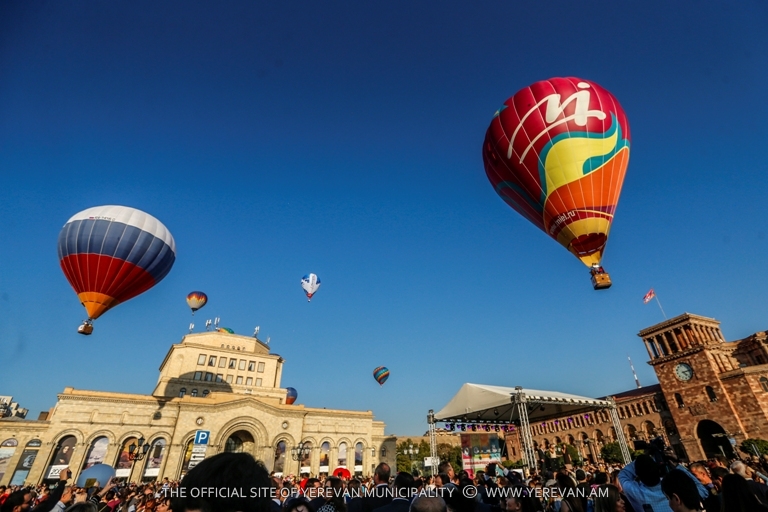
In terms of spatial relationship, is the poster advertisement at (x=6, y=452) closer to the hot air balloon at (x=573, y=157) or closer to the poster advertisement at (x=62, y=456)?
the poster advertisement at (x=62, y=456)

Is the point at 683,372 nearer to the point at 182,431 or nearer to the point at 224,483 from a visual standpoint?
the point at 224,483

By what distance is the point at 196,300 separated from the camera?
3872 centimetres

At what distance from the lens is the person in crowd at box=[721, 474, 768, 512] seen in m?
3.12

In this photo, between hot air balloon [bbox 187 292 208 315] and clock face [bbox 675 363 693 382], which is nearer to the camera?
clock face [bbox 675 363 693 382]

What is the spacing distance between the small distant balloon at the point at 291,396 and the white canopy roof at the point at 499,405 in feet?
110

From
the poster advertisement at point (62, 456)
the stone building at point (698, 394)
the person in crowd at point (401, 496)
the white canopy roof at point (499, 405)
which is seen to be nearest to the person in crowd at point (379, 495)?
the person in crowd at point (401, 496)

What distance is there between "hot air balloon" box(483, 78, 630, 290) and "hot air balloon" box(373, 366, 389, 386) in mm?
34785

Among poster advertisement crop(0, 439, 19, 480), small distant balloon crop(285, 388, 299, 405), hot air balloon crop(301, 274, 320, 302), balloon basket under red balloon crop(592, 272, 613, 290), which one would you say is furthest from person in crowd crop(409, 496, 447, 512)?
small distant balloon crop(285, 388, 299, 405)

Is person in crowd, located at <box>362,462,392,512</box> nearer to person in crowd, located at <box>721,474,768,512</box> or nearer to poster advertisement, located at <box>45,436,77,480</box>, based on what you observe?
person in crowd, located at <box>721,474,768,512</box>

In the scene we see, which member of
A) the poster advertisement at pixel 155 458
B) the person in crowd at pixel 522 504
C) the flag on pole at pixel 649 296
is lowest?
the person in crowd at pixel 522 504

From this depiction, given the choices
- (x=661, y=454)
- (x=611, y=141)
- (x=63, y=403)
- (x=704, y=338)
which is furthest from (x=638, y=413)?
(x=63, y=403)

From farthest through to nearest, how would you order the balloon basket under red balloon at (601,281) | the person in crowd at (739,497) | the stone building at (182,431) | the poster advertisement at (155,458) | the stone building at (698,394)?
the stone building at (698,394), the poster advertisement at (155,458), the stone building at (182,431), the balloon basket under red balloon at (601,281), the person in crowd at (739,497)

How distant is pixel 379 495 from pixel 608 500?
3.14 m

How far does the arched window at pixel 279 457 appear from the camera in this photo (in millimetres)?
34794
